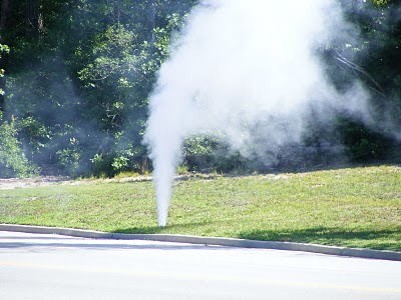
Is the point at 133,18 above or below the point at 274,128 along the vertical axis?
above

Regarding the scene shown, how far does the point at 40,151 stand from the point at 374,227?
78.3 feet

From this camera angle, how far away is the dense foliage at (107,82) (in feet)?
94.4

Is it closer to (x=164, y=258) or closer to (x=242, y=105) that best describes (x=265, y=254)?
(x=164, y=258)

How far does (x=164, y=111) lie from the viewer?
20969mm

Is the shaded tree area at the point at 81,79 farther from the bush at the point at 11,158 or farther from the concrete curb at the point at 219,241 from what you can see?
the concrete curb at the point at 219,241

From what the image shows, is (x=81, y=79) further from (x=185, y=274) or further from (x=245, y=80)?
(x=185, y=274)

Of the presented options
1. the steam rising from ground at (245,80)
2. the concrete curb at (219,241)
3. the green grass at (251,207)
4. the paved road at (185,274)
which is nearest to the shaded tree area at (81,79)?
the steam rising from ground at (245,80)

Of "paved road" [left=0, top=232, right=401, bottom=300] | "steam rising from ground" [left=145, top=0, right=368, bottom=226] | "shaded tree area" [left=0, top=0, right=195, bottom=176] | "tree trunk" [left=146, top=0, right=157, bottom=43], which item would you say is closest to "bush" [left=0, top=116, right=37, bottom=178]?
"shaded tree area" [left=0, top=0, right=195, bottom=176]

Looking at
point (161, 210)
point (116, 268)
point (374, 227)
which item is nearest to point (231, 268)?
point (116, 268)

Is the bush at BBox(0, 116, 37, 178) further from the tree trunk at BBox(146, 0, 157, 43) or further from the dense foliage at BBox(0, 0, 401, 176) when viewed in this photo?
the tree trunk at BBox(146, 0, 157, 43)

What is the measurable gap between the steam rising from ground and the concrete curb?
1.60 metres

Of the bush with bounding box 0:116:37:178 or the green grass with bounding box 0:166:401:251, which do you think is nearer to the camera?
the green grass with bounding box 0:166:401:251

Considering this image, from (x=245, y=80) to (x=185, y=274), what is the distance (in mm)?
15480

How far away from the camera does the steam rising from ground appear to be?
69.6ft
